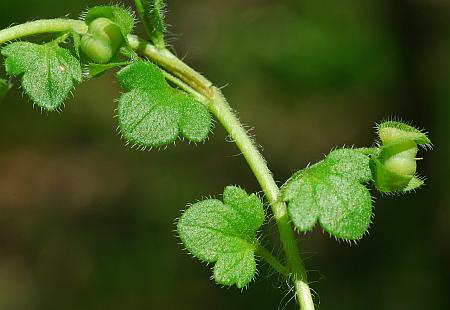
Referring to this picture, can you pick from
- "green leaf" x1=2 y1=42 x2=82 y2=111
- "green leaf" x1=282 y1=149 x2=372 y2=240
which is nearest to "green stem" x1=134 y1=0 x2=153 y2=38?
"green leaf" x1=2 y1=42 x2=82 y2=111

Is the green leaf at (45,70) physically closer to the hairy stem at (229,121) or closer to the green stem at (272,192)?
the hairy stem at (229,121)

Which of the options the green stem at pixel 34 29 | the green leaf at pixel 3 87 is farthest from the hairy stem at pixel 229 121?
the green leaf at pixel 3 87

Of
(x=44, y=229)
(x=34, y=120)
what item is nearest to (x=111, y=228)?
(x=44, y=229)

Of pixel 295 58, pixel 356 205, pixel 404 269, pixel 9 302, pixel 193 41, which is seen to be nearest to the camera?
pixel 356 205

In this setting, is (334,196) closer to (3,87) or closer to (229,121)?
(229,121)

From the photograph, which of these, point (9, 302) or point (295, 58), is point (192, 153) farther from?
point (9, 302)

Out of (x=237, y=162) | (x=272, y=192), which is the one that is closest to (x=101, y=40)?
(x=272, y=192)
